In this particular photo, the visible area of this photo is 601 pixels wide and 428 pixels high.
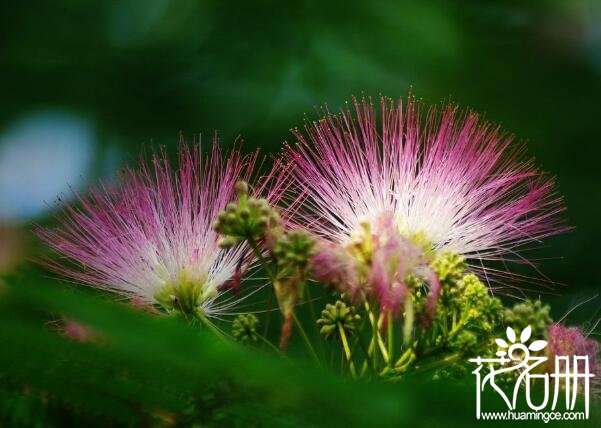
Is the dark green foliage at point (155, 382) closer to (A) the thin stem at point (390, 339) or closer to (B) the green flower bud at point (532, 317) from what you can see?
(A) the thin stem at point (390, 339)

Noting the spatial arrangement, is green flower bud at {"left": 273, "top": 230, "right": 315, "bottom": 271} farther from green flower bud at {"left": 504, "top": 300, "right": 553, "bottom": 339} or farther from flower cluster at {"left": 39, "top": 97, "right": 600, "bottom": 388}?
green flower bud at {"left": 504, "top": 300, "right": 553, "bottom": 339}

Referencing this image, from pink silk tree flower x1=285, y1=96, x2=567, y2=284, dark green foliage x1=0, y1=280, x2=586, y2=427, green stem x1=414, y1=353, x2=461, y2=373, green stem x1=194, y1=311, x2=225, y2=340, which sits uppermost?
pink silk tree flower x1=285, y1=96, x2=567, y2=284

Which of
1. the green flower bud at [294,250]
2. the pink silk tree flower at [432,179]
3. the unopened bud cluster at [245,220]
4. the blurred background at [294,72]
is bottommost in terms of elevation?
the green flower bud at [294,250]

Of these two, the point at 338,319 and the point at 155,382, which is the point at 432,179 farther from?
the point at 155,382

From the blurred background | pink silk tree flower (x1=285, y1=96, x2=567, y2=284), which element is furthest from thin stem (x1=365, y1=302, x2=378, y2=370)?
the blurred background

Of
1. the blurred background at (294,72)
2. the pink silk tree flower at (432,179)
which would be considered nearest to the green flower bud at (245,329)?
the pink silk tree flower at (432,179)

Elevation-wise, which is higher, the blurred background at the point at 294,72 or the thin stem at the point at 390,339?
the blurred background at the point at 294,72

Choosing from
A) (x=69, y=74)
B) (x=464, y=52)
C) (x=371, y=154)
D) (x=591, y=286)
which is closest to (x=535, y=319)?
(x=371, y=154)
